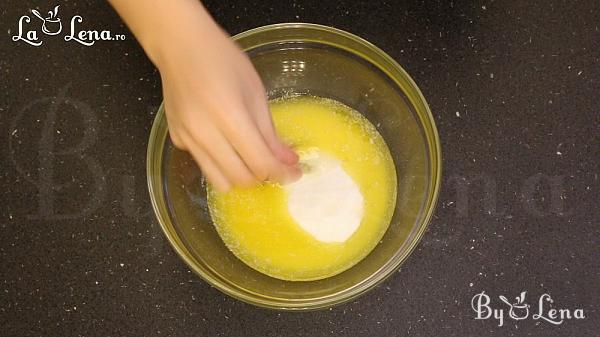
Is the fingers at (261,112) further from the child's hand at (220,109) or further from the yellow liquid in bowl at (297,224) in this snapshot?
the yellow liquid in bowl at (297,224)

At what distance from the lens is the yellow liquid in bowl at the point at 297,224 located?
3.83 feet

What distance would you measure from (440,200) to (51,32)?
858 millimetres

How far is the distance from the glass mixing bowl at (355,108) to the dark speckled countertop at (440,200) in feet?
0.27

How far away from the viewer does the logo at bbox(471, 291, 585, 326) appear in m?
1.22

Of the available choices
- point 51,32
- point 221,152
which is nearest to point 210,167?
point 221,152

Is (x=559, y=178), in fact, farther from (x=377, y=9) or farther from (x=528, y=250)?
(x=377, y=9)

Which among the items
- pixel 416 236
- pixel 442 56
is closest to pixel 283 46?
pixel 442 56

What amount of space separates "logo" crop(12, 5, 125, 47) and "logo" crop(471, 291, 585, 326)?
2.91 feet

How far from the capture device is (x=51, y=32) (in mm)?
1310

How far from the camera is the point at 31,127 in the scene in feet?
4.20

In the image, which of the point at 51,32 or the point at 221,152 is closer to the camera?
the point at 221,152

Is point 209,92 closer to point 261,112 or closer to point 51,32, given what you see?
point 261,112

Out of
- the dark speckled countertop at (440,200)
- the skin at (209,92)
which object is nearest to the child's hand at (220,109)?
the skin at (209,92)

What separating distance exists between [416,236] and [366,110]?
285mm
